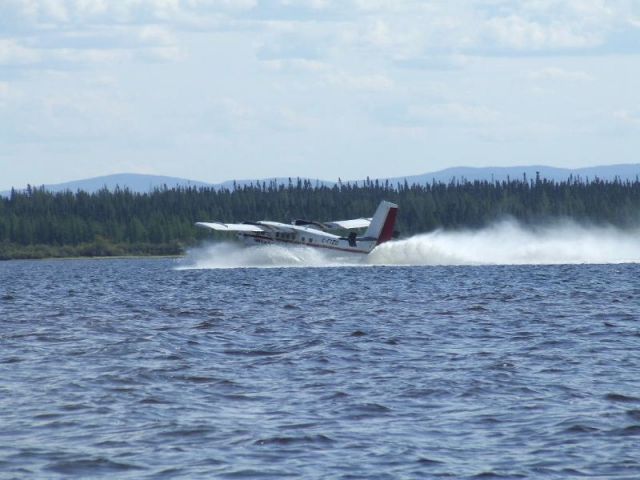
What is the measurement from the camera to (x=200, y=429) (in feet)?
54.1

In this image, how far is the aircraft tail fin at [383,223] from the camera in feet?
245

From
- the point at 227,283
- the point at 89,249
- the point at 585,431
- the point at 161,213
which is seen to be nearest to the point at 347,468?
the point at 585,431

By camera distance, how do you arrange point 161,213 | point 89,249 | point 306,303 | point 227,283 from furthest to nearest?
1. point 161,213
2. point 89,249
3. point 227,283
4. point 306,303

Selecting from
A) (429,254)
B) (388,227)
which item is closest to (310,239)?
(388,227)

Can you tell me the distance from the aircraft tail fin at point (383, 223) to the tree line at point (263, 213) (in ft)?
285

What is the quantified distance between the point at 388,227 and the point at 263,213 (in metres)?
111

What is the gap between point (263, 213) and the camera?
185375mm

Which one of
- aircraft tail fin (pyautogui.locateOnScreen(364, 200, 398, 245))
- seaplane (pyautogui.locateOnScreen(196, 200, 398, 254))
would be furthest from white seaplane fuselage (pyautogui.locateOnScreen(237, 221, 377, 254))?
aircraft tail fin (pyautogui.locateOnScreen(364, 200, 398, 245))

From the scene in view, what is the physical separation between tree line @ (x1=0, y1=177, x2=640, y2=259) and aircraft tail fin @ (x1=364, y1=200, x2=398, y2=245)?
86969mm

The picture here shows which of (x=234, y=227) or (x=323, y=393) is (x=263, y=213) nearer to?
(x=234, y=227)

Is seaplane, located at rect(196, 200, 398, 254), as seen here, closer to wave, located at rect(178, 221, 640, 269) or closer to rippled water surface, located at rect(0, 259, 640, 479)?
wave, located at rect(178, 221, 640, 269)

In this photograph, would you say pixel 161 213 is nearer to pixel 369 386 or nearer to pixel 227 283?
pixel 227 283

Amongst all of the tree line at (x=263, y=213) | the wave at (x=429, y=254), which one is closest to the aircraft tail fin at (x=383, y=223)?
the wave at (x=429, y=254)

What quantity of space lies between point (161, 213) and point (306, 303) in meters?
145
